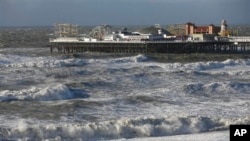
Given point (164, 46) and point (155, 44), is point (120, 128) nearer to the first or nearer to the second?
point (155, 44)

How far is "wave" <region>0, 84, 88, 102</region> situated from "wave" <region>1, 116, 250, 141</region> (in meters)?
7.91

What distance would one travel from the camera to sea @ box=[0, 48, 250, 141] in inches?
917

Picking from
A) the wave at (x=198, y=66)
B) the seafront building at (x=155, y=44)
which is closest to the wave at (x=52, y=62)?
the wave at (x=198, y=66)

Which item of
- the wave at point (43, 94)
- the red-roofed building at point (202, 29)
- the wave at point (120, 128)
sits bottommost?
the wave at point (120, 128)

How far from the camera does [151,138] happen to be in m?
22.1

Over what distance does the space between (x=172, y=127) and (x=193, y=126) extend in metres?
0.96

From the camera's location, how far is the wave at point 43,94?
3297 cm

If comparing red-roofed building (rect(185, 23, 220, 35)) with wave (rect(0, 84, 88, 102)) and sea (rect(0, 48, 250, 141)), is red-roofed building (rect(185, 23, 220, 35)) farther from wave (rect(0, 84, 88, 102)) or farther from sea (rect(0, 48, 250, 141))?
wave (rect(0, 84, 88, 102))

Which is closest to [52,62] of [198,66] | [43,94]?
[198,66]

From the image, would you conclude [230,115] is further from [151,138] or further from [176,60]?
[176,60]

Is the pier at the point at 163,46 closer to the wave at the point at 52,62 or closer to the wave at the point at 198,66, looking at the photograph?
the wave at the point at 52,62

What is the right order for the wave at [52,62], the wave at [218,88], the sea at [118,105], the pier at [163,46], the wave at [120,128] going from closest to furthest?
the wave at [120,128] < the sea at [118,105] < the wave at [218,88] < the wave at [52,62] < the pier at [163,46]

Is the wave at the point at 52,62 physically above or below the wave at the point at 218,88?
above

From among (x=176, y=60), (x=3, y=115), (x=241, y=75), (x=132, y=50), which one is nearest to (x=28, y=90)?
(x=3, y=115)
